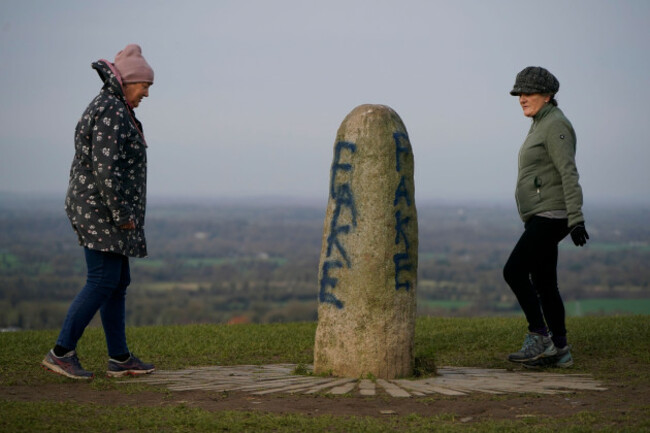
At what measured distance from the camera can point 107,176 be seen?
25.0 feet

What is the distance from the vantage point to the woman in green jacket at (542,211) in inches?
332

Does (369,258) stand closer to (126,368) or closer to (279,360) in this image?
(279,360)

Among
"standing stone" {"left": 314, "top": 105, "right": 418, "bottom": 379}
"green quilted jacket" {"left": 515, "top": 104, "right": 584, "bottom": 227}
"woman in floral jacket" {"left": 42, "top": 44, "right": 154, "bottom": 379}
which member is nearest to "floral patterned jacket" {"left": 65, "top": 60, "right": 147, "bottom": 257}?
"woman in floral jacket" {"left": 42, "top": 44, "right": 154, "bottom": 379}

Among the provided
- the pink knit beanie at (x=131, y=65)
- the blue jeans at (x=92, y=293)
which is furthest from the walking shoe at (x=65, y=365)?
the pink knit beanie at (x=131, y=65)

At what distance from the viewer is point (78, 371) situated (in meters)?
7.90

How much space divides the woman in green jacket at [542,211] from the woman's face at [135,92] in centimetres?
388

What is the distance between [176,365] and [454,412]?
3.69 m

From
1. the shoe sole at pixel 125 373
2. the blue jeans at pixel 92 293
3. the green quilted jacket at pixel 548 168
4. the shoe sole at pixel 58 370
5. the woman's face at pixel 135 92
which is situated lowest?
the shoe sole at pixel 125 373

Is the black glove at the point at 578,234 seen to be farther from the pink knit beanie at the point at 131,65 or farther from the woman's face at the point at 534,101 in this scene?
the pink knit beanie at the point at 131,65

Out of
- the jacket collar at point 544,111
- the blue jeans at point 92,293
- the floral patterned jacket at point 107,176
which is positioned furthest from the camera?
the jacket collar at point 544,111

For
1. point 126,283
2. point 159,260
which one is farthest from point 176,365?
point 159,260

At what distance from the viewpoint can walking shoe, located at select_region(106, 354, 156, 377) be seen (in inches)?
323

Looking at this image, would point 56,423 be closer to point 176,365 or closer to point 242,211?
point 176,365

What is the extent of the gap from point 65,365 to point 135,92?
271 centimetres
